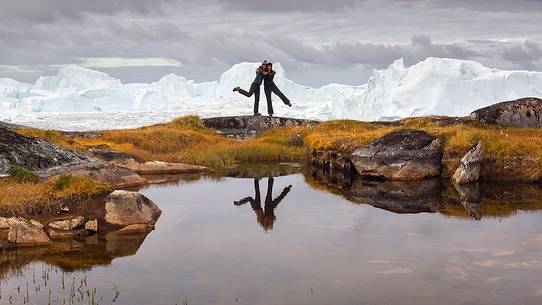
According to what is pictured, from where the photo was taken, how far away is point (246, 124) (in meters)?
47.6

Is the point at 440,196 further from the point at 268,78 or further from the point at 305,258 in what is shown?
the point at 268,78

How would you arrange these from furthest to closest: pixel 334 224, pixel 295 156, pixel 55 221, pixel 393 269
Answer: pixel 295 156 < pixel 334 224 < pixel 55 221 < pixel 393 269

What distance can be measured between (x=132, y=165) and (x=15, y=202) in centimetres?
1254

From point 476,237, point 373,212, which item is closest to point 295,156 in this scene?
point 373,212

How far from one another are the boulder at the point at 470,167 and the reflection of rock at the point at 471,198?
0.41 metres

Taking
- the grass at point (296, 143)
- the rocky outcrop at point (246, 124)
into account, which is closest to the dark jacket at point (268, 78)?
the grass at point (296, 143)

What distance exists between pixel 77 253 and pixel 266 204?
8431 millimetres

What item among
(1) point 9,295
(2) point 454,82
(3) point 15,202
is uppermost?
(2) point 454,82

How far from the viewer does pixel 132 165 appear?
97.6ft

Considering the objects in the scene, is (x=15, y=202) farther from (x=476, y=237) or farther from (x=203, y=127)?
(x=203, y=127)

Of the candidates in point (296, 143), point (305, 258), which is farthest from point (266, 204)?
point (296, 143)

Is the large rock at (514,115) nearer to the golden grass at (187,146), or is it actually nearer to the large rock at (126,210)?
the golden grass at (187,146)

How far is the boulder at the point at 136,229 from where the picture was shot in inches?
651

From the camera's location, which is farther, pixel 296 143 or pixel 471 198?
pixel 296 143
